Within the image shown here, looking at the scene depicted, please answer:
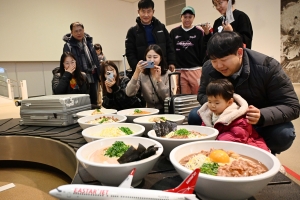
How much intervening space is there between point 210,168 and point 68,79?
235 cm

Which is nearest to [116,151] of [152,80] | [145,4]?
[152,80]

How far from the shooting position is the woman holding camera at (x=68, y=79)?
2.73m

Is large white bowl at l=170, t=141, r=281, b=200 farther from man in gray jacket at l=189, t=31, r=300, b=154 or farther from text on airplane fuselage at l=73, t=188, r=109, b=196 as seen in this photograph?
man in gray jacket at l=189, t=31, r=300, b=154

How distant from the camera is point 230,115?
127 cm

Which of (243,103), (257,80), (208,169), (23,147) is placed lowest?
(23,147)

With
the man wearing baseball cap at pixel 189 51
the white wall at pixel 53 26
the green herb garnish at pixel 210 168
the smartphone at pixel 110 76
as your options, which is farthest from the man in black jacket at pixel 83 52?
the white wall at pixel 53 26

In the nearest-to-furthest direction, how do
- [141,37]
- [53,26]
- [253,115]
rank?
[253,115] < [141,37] < [53,26]

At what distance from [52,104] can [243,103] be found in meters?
1.46

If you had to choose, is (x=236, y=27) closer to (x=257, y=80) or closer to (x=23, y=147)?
(x=257, y=80)

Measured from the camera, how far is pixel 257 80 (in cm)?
136

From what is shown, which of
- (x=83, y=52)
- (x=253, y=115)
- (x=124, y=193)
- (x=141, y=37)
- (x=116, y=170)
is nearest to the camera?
(x=124, y=193)

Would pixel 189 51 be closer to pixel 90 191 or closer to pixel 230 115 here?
pixel 230 115

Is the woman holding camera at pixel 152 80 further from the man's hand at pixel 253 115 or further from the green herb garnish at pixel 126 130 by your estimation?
the man's hand at pixel 253 115

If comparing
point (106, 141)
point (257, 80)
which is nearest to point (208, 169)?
point (106, 141)
